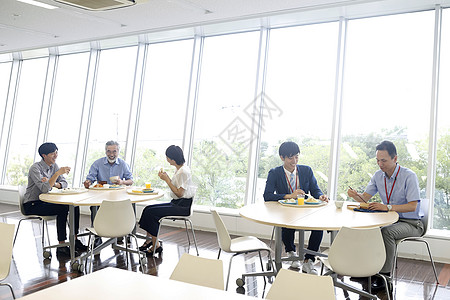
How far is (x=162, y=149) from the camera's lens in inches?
289

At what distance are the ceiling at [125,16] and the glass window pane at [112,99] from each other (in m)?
0.67

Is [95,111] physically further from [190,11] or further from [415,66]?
[415,66]

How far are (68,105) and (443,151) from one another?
23.4 ft

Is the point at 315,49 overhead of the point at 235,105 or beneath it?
overhead

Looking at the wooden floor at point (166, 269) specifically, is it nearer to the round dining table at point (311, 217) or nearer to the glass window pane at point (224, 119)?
the round dining table at point (311, 217)

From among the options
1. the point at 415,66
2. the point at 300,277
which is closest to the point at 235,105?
the point at 415,66

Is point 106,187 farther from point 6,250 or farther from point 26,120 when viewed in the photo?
point 26,120

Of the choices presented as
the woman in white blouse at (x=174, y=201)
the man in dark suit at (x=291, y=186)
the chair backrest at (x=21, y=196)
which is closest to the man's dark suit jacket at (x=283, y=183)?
the man in dark suit at (x=291, y=186)

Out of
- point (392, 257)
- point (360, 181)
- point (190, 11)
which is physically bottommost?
point (392, 257)

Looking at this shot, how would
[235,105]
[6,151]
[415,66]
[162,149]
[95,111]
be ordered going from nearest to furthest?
[415,66]
[235,105]
[162,149]
[95,111]
[6,151]

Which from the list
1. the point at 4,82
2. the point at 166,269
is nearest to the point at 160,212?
the point at 166,269

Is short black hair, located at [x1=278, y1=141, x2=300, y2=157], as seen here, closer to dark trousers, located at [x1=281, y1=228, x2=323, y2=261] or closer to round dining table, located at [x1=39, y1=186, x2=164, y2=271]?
dark trousers, located at [x1=281, y1=228, x2=323, y2=261]

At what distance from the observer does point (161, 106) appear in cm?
742

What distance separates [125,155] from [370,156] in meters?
4.40
